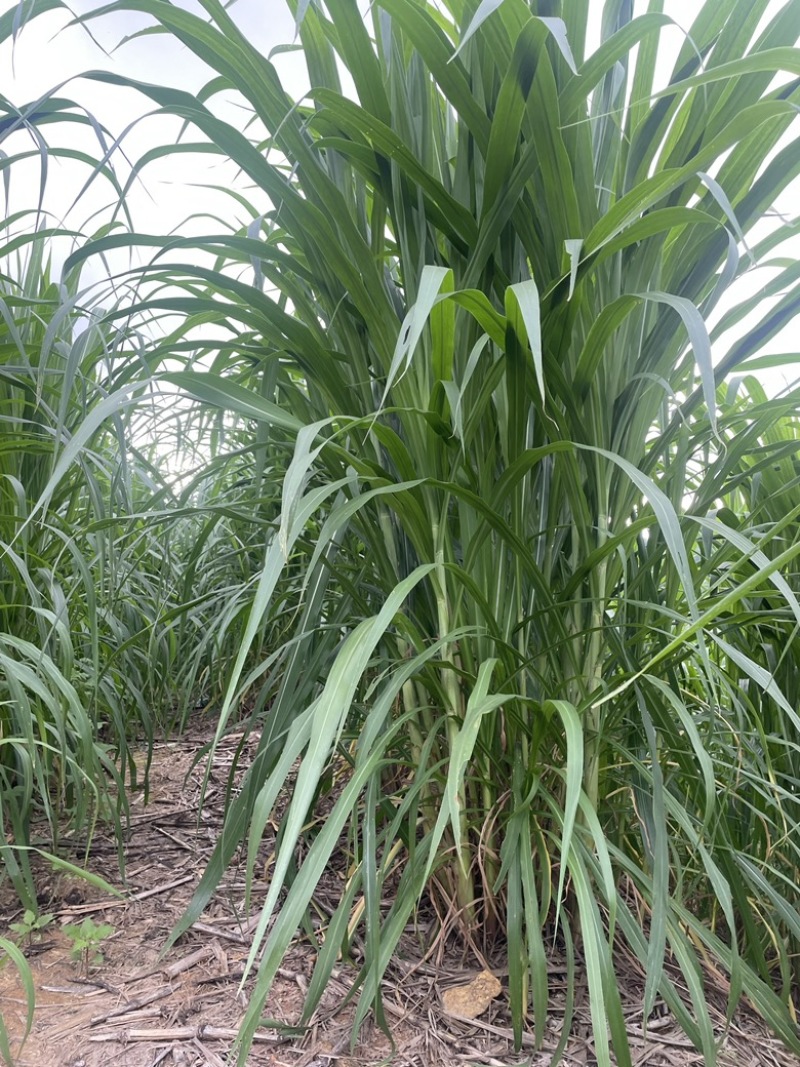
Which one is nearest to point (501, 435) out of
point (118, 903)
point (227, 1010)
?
point (227, 1010)

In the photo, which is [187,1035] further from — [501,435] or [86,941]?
[501,435]

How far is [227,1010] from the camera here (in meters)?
0.68

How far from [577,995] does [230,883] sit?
1.46ft

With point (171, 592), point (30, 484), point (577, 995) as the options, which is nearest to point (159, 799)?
point (171, 592)

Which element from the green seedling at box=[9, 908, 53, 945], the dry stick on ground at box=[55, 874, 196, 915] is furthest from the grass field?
the dry stick on ground at box=[55, 874, 196, 915]

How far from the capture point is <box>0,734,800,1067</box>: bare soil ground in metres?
0.62

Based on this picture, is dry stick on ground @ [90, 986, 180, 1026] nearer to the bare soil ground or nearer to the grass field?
the bare soil ground

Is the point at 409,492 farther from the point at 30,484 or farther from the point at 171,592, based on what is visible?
the point at 171,592

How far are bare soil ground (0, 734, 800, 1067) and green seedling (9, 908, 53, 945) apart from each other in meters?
0.01

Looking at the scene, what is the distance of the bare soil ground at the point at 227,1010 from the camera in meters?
0.62

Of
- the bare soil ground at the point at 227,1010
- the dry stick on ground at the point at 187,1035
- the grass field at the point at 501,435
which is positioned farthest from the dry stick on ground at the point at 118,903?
the dry stick on ground at the point at 187,1035

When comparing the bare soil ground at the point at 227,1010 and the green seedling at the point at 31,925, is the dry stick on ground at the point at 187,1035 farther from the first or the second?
the green seedling at the point at 31,925

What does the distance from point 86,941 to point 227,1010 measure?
0.17m

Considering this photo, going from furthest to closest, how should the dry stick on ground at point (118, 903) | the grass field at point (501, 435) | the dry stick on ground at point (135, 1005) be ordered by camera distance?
the dry stick on ground at point (118, 903)
the dry stick on ground at point (135, 1005)
the grass field at point (501, 435)
